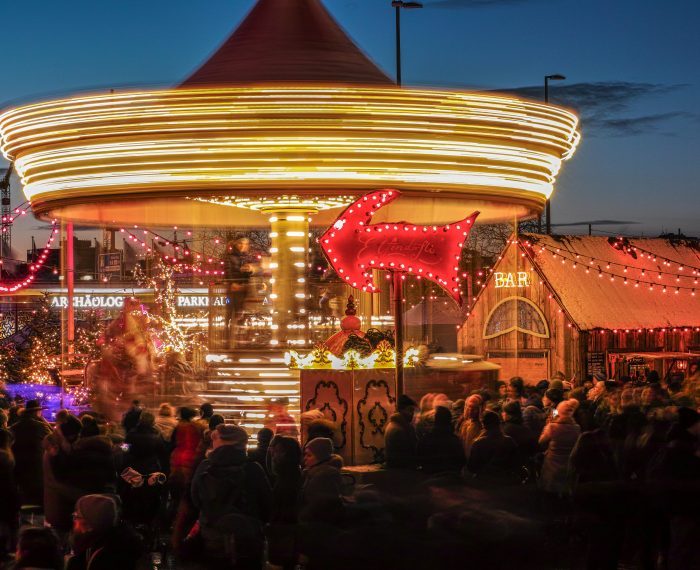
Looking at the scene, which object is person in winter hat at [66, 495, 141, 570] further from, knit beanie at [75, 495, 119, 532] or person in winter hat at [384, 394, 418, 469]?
person in winter hat at [384, 394, 418, 469]

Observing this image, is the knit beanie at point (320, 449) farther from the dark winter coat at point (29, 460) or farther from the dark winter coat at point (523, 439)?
the dark winter coat at point (523, 439)

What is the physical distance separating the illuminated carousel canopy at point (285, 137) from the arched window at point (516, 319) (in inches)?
442

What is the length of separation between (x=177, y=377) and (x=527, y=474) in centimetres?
791

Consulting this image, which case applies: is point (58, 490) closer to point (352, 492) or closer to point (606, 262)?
point (352, 492)

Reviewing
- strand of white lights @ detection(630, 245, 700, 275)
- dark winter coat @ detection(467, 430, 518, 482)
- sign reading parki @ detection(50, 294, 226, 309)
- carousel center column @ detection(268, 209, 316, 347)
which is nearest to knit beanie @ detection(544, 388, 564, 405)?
dark winter coat @ detection(467, 430, 518, 482)

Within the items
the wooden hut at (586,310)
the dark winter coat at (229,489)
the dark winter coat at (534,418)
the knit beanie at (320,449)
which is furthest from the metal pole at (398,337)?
the wooden hut at (586,310)

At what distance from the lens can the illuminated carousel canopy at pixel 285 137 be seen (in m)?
13.9

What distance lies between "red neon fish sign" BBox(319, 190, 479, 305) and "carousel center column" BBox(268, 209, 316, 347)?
2637 millimetres

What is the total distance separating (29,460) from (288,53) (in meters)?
6.87

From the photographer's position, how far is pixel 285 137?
14.1 meters

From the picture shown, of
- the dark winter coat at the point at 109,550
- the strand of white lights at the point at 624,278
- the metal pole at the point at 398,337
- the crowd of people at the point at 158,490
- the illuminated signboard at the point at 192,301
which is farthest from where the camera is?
the illuminated signboard at the point at 192,301

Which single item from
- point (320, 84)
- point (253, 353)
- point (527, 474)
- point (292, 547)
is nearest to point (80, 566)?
point (292, 547)

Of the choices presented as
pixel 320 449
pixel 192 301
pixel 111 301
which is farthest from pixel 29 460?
pixel 111 301

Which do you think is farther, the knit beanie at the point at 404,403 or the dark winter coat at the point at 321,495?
the knit beanie at the point at 404,403
